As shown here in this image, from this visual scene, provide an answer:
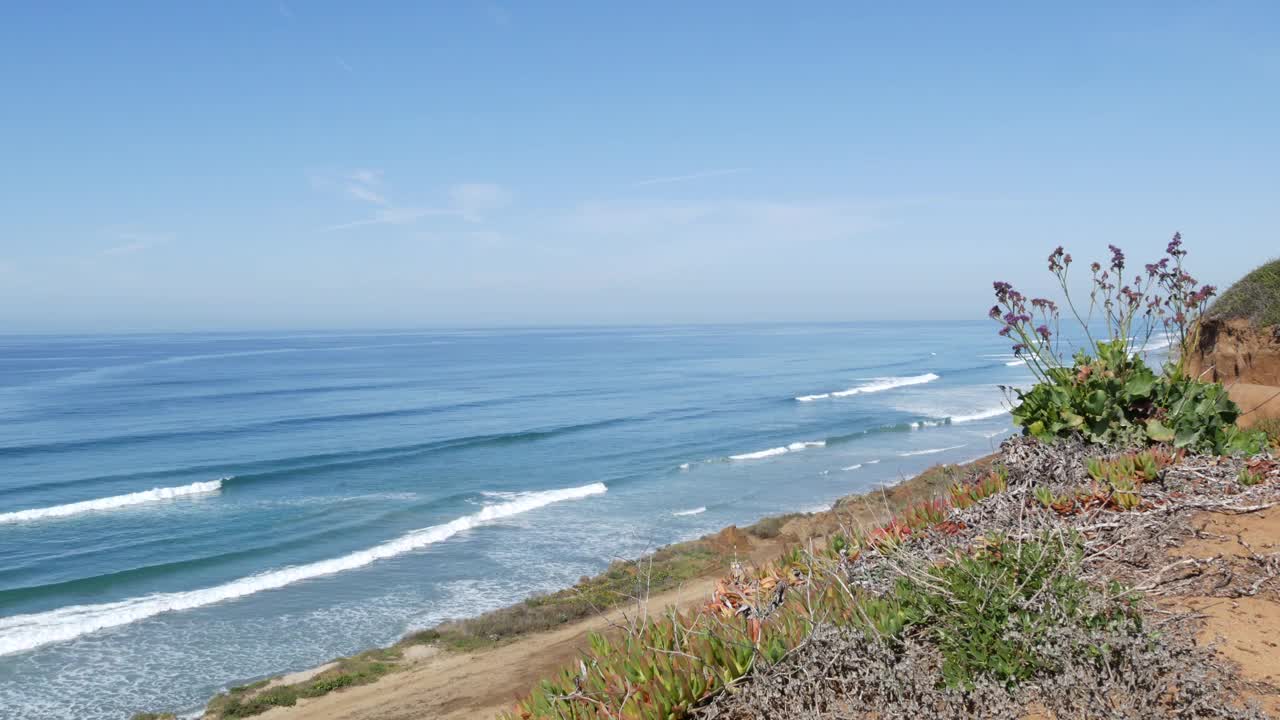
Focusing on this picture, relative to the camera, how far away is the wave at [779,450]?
110ft

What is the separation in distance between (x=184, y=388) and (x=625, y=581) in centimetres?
5808

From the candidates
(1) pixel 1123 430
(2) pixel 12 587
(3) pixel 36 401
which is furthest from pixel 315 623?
(3) pixel 36 401

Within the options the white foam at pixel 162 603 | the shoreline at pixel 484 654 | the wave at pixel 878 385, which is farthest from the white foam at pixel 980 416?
the white foam at pixel 162 603

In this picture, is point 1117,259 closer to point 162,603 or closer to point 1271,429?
point 1271,429

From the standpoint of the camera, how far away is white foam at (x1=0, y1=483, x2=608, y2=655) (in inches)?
632

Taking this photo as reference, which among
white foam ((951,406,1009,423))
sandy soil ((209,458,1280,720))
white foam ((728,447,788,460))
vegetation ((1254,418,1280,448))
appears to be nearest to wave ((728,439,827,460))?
white foam ((728,447,788,460))

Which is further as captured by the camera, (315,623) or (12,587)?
(12,587)

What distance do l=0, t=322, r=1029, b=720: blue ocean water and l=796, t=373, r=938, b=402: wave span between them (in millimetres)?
487

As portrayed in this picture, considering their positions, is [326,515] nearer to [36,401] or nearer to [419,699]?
[419,699]

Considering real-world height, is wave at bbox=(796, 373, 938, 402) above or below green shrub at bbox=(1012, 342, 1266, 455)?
below

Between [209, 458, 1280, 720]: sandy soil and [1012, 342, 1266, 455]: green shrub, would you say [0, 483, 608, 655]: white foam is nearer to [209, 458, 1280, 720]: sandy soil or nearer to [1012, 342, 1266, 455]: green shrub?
[209, 458, 1280, 720]: sandy soil

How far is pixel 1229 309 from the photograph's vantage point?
14.1 meters

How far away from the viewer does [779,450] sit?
34781 mm

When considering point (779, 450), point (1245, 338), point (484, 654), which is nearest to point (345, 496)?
point (484, 654)
